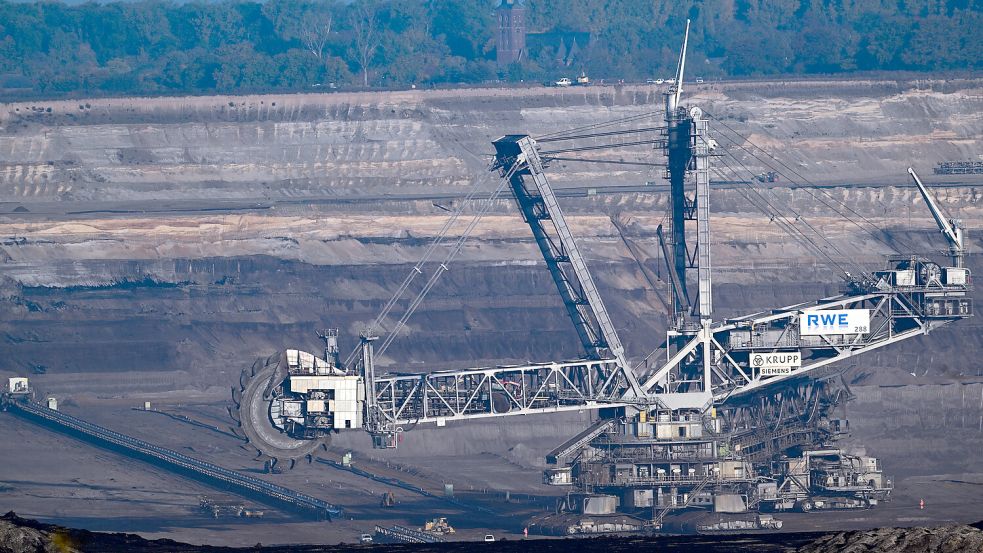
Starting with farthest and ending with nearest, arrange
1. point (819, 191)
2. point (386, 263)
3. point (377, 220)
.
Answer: point (819, 191), point (377, 220), point (386, 263)

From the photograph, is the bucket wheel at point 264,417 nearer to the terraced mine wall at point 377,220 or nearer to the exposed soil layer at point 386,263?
the exposed soil layer at point 386,263

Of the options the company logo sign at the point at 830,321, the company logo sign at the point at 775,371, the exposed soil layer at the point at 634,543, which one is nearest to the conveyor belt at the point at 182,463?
the company logo sign at the point at 775,371

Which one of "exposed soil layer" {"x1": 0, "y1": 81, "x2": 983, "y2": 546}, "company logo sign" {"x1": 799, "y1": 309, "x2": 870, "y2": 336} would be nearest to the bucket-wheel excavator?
"company logo sign" {"x1": 799, "y1": 309, "x2": 870, "y2": 336}

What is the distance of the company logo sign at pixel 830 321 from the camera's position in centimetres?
9669

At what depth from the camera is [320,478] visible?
11019 cm

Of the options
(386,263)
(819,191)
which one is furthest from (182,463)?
(819,191)

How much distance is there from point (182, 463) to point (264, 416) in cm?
1807

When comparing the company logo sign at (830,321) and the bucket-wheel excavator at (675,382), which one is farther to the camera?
the company logo sign at (830,321)

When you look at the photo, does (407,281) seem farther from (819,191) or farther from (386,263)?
(819,191)

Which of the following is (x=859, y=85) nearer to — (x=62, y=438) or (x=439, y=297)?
(x=439, y=297)

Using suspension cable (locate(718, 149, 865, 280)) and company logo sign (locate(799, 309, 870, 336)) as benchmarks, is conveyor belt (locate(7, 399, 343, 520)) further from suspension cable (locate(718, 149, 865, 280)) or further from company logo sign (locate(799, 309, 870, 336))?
suspension cable (locate(718, 149, 865, 280))

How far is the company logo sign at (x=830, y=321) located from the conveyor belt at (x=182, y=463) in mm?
24131

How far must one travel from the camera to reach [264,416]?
93438mm

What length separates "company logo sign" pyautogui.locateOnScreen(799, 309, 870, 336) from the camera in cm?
9669
